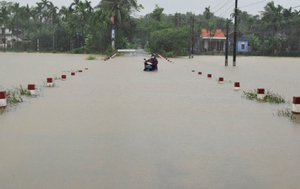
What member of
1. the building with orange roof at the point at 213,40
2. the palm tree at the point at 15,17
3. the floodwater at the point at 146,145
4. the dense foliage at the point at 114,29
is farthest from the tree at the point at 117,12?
the floodwater at the point at 146,145

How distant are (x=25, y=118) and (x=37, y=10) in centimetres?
8093

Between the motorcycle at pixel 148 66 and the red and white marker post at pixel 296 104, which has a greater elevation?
the motorcycle at pixel 148 66

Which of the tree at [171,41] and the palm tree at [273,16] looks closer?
the tree at [171,41]

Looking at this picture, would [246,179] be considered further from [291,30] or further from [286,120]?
[291,30]

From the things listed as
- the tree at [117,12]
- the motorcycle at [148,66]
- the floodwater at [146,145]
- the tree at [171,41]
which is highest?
the tree at [117,12]

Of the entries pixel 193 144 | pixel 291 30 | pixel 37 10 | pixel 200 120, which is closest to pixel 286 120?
pixel 200 120

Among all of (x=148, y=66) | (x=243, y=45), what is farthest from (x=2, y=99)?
(x=243, y=45)

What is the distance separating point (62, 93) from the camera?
1534 cm

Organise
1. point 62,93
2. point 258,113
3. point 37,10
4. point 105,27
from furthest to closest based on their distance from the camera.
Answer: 1. point 37,10
2. point 105,27
3. point 62,93
4. point 258,113

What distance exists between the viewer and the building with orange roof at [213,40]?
88062 mm

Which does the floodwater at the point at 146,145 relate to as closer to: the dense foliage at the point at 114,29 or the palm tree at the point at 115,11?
the dense foliage at the point at 114,29

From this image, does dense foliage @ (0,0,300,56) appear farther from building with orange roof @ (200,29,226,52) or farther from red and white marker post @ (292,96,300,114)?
red and white marker post @ (292,96,300,114)

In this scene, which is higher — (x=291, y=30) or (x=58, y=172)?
(x=291, y=30)

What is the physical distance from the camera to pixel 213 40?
8994 centimetres
